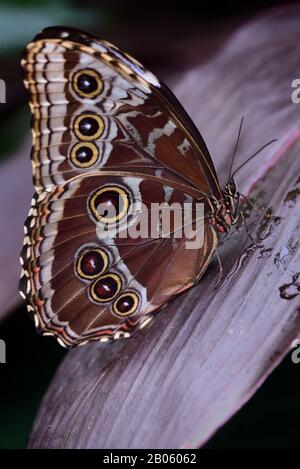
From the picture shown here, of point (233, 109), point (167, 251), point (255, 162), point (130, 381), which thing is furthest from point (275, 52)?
point (130, 381)

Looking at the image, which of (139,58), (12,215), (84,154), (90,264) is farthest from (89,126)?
(139,58)

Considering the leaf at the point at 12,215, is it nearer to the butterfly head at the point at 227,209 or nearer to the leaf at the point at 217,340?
the leaf at the point at 217,340

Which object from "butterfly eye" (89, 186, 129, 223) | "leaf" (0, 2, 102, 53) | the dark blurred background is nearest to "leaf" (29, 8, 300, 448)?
"butterfly eye" (89, 186, 129, 223)

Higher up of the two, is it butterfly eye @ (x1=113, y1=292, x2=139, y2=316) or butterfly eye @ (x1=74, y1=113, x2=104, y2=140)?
butterfly eye @ (x1=74, y1=113, x2=104, y2=140)

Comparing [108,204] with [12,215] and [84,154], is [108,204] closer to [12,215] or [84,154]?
[84,154]

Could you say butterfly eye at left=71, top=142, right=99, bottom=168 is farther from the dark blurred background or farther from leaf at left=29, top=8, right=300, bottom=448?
the dark blurred background

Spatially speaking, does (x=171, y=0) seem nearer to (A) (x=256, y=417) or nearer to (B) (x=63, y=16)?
(B) (x=63, y=16)
